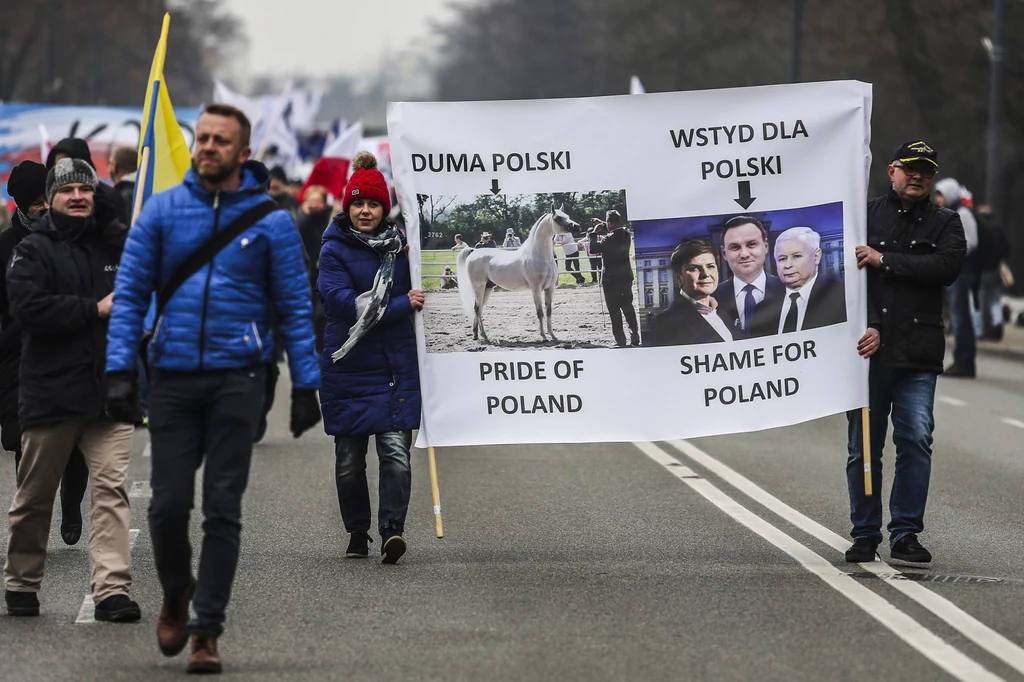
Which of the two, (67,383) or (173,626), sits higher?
(67,383)

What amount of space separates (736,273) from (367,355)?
170 centimetres

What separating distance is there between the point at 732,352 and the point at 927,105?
1138 inches

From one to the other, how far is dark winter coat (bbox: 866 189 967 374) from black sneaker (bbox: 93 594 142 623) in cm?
337

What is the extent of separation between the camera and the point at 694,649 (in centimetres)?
666

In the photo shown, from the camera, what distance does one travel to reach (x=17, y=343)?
827 centimetres

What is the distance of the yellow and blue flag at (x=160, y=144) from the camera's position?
802 centimetres

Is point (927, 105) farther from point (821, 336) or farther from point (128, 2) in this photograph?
point (128, 2)

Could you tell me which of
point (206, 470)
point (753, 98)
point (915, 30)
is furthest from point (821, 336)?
point (915, 30)

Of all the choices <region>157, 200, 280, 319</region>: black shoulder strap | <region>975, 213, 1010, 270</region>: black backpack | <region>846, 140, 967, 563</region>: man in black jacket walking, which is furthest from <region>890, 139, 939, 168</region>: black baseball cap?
<region>975, 213, 1010, 270</region>: black backpack

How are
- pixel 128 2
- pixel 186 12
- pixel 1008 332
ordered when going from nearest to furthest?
1. pixel 1008 332
2. pixel 128 2
3. pixel 186 12

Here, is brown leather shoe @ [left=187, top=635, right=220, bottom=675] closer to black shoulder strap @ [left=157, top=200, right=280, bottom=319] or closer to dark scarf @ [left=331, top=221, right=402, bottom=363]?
black shoulder strap @ [left=157, top=200, right=280, bottom=319]

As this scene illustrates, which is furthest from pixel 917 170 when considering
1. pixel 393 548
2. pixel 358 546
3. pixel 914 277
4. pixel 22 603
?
pixel 22 603

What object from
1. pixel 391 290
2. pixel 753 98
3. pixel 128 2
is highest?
pixel 128 2

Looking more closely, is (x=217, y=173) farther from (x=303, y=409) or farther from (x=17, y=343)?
(x=17, y=343)
